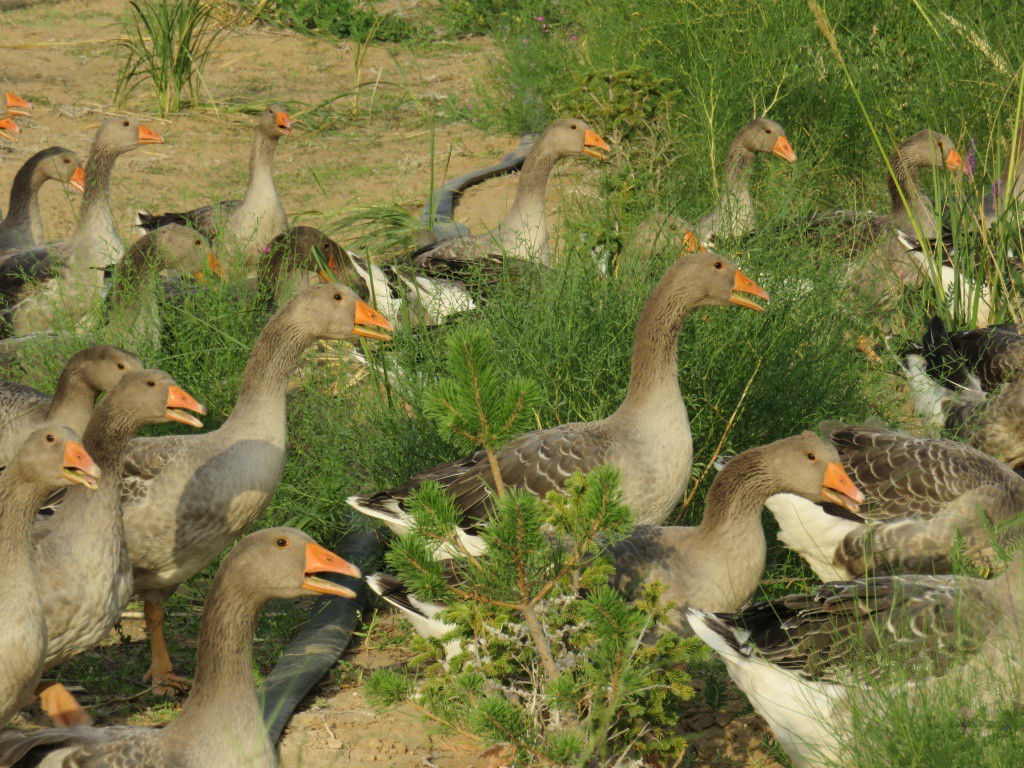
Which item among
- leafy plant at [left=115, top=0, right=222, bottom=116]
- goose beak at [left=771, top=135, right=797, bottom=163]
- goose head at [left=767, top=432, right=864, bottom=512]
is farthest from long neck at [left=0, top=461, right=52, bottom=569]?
leafy plant at [left=115, top=0, right=222, bottom=116]

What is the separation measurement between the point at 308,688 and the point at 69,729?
3.83ft

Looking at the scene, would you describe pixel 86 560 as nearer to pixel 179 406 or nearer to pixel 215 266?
pixel 179 406

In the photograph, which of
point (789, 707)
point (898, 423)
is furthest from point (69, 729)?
point (898, 423)

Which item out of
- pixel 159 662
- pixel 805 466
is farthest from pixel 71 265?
pixel 805 466

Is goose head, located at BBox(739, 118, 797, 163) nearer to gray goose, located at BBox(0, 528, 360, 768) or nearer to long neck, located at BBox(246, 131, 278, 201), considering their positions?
long neck, located at BBox(246, 131, 278, 201)

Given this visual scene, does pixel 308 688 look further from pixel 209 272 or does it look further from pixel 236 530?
pixel 209 272

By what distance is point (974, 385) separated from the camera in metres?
6.71

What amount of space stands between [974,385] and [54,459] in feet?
15.2

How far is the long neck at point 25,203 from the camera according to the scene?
30.8 ft

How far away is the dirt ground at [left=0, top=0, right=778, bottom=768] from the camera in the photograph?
36.0 ft

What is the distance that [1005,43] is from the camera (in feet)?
31.0

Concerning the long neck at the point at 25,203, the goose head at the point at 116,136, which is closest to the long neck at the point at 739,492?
the goose head at the point at 116,136

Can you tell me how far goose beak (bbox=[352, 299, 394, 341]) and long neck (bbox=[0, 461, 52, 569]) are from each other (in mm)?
1762

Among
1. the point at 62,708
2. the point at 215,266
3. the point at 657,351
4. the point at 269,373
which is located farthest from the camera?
the point at 215,266
